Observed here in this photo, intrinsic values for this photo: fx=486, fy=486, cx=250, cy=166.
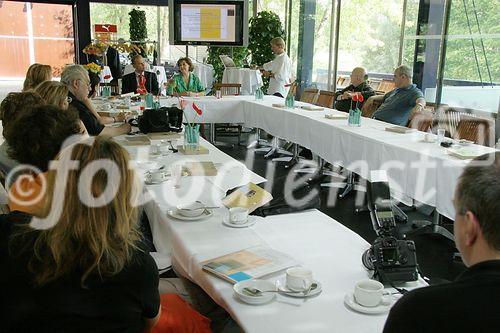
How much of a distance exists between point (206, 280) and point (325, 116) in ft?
11.7

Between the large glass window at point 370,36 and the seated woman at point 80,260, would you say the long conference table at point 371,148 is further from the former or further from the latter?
the large glass window at point 370,36

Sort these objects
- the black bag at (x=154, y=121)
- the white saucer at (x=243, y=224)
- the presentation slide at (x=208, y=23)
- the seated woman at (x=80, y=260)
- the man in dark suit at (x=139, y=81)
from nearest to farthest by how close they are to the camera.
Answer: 1. the seated woman at (x=80, y=260)
2. the white saucer at (x=243, y=224)
3. the black bag at (x=154, y=121)
4. the man in dark suit at (x=139, y=81)
5. the presentation slide at (x=208, y=23)

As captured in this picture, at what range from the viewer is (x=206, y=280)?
59.6 inches

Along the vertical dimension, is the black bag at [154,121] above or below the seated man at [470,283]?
below

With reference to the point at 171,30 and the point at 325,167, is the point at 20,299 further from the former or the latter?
the point at 171,30

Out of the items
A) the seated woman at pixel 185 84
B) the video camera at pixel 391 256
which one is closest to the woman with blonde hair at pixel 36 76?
the seated woman at pixel 185 84

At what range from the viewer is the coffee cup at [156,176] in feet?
8.21

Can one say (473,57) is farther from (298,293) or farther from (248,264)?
(298,293)

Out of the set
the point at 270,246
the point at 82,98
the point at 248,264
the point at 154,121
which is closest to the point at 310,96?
the point at 154,121

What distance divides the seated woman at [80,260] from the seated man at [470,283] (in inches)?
24.8

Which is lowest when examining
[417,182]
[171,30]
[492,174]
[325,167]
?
[325,167]

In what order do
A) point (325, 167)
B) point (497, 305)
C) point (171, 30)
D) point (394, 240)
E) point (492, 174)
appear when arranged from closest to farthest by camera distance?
point (497, 305), point (492, 174), point (394, 240), point (325, 167), point (171, 30)

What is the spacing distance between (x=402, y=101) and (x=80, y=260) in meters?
4.34

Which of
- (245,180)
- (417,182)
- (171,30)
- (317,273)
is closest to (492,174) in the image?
(317,273)
